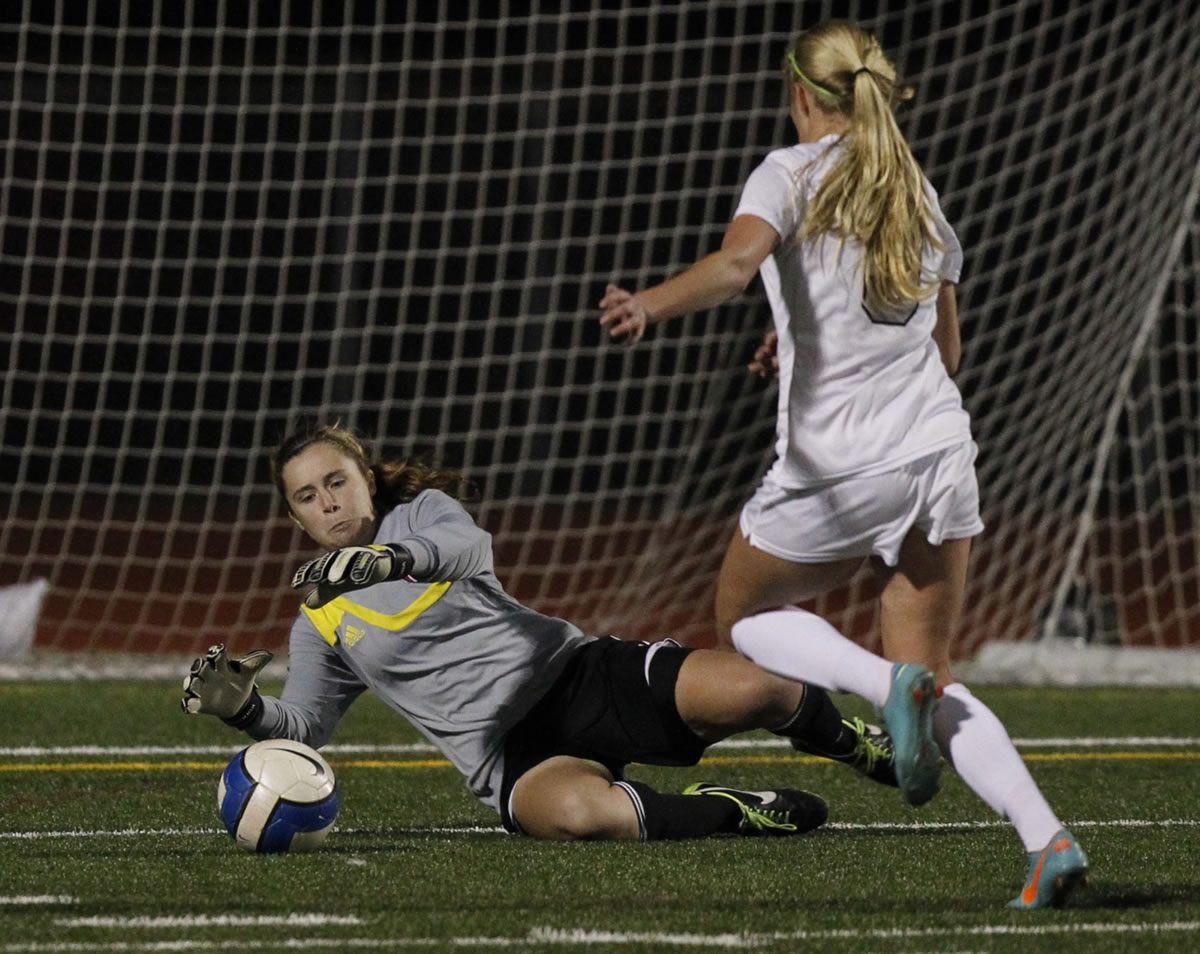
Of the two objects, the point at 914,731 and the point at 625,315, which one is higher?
the point at 625,315

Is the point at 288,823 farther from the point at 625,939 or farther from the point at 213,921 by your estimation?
the point at 625,939

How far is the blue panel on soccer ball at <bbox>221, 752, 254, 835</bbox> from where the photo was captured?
3617mm

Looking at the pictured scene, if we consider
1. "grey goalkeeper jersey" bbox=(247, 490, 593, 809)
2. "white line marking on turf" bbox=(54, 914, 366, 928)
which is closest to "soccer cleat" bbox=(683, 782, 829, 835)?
"grey goalkeeper jersey" bbox=(247, 490, 593, 809)

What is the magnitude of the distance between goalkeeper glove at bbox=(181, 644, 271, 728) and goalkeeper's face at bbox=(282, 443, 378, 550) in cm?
27

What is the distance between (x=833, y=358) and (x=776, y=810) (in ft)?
3.69

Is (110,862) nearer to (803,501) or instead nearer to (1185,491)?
(803,501)

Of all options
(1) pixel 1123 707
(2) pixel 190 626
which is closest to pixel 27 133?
(2) pixel 190 626

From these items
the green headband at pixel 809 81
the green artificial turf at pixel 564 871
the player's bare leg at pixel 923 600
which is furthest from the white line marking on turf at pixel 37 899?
the green headband at pixel 809 81

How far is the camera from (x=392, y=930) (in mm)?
2811

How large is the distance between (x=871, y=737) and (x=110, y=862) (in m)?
1.49

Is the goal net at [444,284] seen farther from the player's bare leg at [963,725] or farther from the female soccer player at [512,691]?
the player's bare leg at [963,725]

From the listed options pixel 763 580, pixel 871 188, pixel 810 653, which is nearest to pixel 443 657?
pixel 763 580

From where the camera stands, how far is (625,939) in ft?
8.95

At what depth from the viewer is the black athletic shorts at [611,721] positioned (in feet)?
12.5
